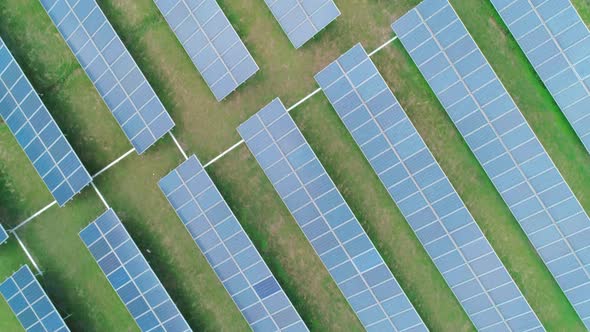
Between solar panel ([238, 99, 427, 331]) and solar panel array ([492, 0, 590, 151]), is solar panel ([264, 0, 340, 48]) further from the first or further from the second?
solar panel array ([492, 0, 590, 151])

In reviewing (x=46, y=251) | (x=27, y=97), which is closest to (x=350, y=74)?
(x=27, y=97)

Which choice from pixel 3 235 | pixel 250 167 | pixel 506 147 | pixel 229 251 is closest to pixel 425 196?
pixel 506 147

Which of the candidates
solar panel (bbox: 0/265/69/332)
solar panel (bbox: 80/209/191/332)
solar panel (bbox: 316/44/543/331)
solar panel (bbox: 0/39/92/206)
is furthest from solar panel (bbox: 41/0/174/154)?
solar panel (bbox: 0/265/69/332)

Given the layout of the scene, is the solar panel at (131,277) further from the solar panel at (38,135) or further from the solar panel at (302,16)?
the solar panel at (302,16)

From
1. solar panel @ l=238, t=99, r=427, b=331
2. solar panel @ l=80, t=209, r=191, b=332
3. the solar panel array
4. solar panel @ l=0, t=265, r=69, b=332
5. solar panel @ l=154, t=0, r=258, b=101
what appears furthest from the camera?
solar panel @ l=0, t=265, r=69, b=332

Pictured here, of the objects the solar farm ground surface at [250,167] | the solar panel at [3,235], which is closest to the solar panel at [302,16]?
the solar farm ground surface at [250,167]

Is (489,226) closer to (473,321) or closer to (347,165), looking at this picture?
(473,321)

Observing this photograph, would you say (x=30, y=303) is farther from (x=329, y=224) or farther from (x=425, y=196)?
(x=425, y=196)
